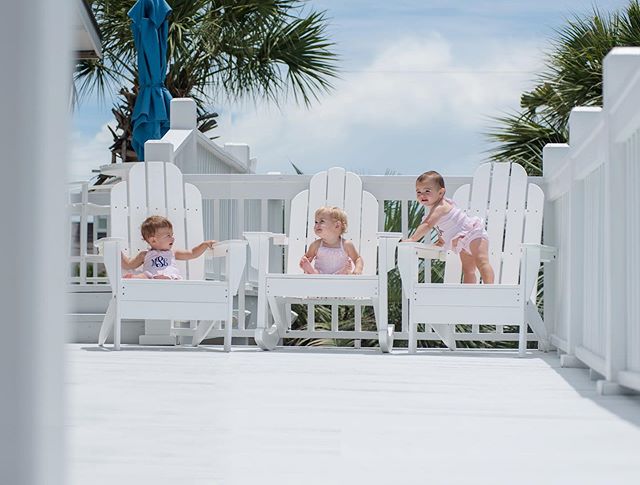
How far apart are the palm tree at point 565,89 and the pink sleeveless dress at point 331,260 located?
5575 millimetres

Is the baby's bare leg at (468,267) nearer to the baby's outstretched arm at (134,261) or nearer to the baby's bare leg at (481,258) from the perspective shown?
the baby's bare leg at (481,258)

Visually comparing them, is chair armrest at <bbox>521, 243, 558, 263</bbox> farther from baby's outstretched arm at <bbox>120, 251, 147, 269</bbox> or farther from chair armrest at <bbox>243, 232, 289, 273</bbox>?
baby's outstretched arm at <bbox>120, 251, 147, 269</bbox>

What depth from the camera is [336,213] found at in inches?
207

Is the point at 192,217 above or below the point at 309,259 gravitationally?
above

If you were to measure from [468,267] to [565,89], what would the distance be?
631cm

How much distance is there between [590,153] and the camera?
143 inches

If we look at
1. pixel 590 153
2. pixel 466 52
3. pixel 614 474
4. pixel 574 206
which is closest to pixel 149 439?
pixel 614 474

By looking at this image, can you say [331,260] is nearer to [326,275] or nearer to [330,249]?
[330,249]

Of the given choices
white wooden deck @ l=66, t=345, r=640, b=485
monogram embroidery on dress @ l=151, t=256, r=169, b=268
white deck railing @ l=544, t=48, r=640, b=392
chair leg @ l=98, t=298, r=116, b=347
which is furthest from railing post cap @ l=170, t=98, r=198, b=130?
white deck railing @ l=544, t=48, r=640, b=392

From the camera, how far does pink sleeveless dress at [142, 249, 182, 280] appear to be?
5.20 m

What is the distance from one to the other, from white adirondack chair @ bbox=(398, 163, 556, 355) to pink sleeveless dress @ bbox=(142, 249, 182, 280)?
126cm

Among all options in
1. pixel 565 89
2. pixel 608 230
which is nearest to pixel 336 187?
pixel 608 230

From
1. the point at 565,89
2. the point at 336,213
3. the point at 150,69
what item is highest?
the point at 565,89

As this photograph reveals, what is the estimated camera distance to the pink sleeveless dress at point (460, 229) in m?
5.09
